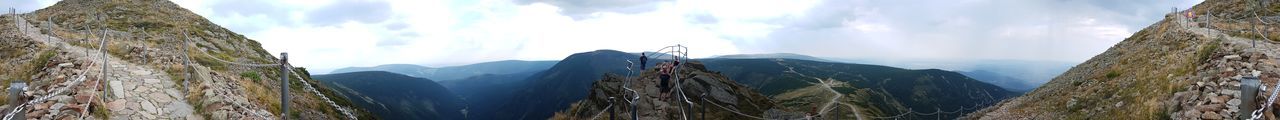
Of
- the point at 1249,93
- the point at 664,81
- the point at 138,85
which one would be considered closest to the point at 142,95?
the point at 138,85

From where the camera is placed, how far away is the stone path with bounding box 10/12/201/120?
16109mm

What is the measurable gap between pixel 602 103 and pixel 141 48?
17869 mm

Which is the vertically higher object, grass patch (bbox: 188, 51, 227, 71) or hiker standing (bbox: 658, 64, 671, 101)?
grass patch (bbox: 188, 51, 227, 71)

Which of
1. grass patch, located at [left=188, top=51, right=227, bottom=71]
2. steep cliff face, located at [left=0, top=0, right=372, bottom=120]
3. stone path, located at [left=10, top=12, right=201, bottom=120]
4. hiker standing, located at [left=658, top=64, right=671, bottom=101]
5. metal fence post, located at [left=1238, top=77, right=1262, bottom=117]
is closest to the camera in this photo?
metal fence post, located at [left=1238, top=77, right=1262, bottom=117]

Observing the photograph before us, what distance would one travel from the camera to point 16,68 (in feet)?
75.8

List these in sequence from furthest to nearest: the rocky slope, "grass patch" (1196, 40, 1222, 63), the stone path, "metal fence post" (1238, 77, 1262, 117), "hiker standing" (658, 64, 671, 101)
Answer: "hiker standing" (658, 64, 671, 101)
"grass patch" (1196, 40, 1222, 63)
the rocky slope
the stone path
"metal fence post" (1238, 77, 1262, 117)

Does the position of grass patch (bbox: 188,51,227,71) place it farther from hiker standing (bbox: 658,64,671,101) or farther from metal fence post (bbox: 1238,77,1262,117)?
metal fence post (bbox: 1238,77,1262,117)

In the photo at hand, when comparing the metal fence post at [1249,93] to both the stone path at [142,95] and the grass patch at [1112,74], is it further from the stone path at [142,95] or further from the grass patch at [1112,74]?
the grass patch at [1112,74]

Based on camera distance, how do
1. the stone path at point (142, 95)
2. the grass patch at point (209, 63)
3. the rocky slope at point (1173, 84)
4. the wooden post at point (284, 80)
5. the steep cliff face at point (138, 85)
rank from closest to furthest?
the wooden post at point (284, 80)
the steep cliff face at point (138, 85)
the stone path at point (142, 95)
the rocky slope at point (1173, 84)
the grass patch at point (209, 63)

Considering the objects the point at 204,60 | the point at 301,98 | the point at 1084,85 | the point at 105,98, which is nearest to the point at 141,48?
the point at 204,60

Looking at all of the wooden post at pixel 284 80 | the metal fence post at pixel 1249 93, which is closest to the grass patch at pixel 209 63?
the wooden post at pixel 284 80

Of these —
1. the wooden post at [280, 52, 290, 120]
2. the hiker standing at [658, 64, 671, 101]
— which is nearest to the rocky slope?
the hiker standing at [658, 64, 671, 101]

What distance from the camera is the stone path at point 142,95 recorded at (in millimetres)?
16109

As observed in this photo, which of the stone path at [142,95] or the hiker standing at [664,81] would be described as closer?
the stone path at [142,95]
